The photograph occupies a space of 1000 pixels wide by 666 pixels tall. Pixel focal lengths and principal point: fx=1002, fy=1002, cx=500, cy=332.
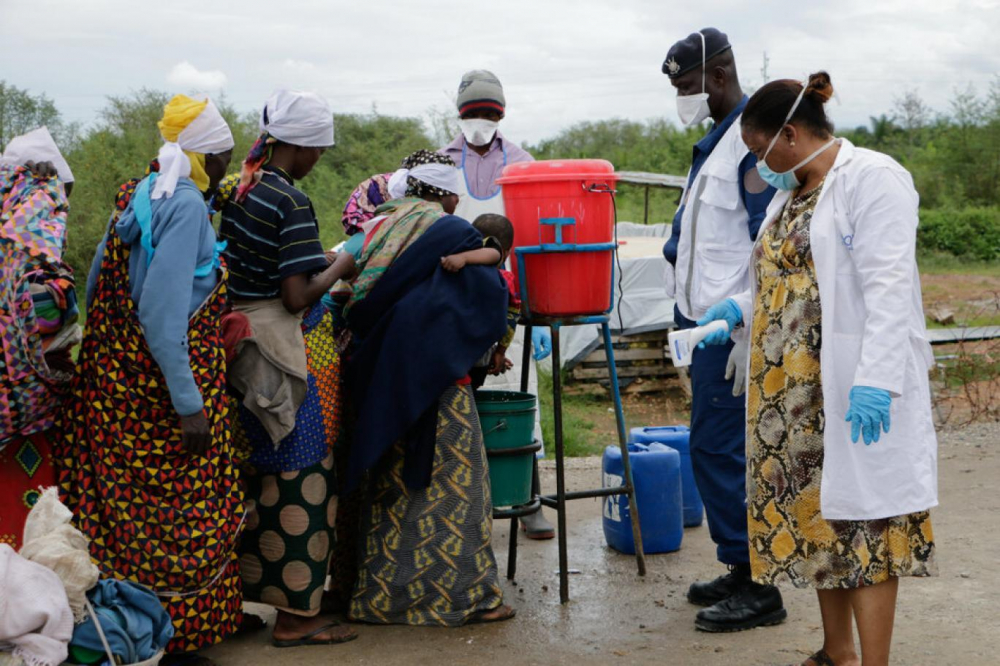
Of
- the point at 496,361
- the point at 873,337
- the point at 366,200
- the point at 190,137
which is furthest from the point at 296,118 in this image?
the point at 873,337

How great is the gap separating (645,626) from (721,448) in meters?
0.78

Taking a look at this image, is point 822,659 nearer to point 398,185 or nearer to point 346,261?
point 346,261

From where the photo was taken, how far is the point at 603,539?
17.0 feet

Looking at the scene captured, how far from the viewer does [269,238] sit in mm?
3586

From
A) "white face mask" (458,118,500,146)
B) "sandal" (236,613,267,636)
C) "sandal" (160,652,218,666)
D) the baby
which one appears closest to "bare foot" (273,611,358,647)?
"sandal" (236,613,267,636)

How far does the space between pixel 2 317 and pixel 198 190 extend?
0.75 m

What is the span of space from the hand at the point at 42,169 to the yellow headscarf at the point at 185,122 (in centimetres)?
65

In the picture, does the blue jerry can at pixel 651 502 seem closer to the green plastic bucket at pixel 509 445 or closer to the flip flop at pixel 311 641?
the green plastic bucket at pixel 509 445

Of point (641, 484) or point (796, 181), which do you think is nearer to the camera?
point (796, 181)

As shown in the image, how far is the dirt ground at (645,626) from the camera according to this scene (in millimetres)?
3641

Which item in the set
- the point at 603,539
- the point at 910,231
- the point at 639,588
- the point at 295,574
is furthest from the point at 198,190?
the point at 603,539

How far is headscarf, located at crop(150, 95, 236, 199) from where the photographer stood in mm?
3336

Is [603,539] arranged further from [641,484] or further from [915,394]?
[915,394]

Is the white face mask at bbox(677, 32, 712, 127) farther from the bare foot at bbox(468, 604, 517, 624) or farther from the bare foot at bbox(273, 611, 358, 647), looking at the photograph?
the bare foot at bbox(273, 611, 358, 647)
